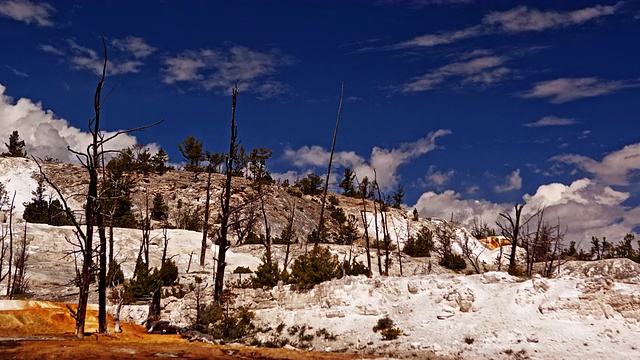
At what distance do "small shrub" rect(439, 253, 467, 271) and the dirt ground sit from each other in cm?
3869

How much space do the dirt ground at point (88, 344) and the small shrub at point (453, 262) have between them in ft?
127

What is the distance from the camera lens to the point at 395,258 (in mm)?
56000

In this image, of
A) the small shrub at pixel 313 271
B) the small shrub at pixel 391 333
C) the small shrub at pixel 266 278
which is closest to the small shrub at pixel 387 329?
the small shrub at pixel 391 333

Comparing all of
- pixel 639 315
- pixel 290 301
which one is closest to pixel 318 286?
pixel 290 301

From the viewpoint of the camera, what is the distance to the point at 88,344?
1770cm

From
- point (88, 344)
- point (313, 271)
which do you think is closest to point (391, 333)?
point (313, 271)

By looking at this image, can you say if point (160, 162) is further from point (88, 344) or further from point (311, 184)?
point (88, 344)

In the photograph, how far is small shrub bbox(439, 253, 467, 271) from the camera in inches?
2210

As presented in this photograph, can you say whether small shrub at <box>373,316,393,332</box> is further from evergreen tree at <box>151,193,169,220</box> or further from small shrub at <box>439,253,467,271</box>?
evergreen tree at <box>151,193,169,220</box>

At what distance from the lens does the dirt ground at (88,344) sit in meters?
15.9

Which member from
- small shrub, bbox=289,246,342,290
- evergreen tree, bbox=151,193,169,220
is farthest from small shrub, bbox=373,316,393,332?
evergreen tree, bbox=151,193,169,220

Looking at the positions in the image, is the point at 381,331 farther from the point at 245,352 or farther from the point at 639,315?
the point at 639,315

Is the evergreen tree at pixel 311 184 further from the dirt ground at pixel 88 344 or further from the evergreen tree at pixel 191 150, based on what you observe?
the dirt ground at pixel 88 344

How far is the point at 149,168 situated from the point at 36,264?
145ft
